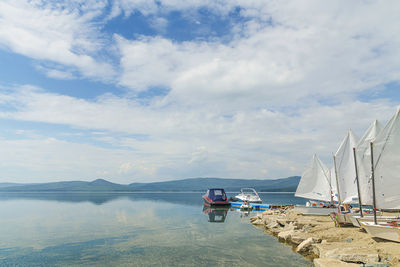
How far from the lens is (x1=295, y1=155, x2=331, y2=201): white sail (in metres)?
50.9

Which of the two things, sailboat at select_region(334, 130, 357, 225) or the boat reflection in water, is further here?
the boat reflection in water

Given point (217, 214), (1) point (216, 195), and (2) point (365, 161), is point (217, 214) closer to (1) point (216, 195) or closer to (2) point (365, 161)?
(1) point (216, 195)

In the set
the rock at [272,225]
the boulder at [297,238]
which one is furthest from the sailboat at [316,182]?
the boulder at [297,238]

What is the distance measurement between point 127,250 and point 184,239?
7.62 m

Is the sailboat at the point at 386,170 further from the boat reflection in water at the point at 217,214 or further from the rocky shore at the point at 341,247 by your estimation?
the boat reflection in water at the point at 217,214

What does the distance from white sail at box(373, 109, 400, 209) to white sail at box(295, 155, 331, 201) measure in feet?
89.6

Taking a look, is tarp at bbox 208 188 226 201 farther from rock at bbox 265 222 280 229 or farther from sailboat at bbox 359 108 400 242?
sailboat at bbox 359 108 400 242

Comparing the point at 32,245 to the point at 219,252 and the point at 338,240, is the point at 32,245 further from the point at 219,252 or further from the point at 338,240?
the point at 338,240

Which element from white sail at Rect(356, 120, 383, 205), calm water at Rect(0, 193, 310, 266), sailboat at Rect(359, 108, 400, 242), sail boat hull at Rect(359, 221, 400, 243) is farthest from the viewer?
white sail at Rect(356, 120, 383, 205)

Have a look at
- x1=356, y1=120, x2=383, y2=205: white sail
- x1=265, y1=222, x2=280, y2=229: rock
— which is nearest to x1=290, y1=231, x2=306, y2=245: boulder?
x1=356, y1=120, x2=383, y2=205: white sail

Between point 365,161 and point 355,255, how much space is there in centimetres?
1440

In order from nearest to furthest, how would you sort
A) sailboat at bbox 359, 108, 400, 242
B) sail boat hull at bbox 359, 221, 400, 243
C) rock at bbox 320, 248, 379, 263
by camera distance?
rock at bbox 320, 248, 379, 263, sail boat hull at bbox 359, 221, 400, 243, sailboat at bbox 359, 108, 400, 242

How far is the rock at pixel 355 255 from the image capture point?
17500mm

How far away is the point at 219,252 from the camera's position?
2634cm
